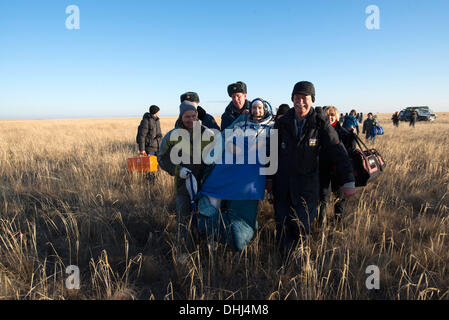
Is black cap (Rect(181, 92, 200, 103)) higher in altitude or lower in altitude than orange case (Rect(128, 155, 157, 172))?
higher

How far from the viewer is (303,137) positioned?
222 centimetres

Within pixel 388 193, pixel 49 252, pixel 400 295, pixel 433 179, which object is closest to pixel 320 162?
pixel 400 295

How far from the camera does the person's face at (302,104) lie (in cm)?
221

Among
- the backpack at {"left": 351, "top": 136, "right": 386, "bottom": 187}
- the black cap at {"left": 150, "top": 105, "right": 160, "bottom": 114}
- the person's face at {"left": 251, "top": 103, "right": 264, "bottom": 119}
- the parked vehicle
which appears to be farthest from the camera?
the parked vehicle

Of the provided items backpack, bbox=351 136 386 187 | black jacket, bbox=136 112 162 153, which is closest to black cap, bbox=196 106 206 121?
backpack, bbox=351 136 386 187

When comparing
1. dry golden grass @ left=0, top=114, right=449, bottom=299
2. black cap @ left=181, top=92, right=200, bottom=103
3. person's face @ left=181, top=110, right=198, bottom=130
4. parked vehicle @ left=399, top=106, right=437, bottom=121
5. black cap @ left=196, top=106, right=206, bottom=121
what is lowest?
dry golden grass @ left=0, top=114, right=449, bottom=299

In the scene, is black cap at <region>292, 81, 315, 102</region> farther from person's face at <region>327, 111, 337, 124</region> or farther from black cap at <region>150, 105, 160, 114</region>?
black cap at <region>150, 105, 160, 114</region>

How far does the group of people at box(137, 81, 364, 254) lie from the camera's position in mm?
2236

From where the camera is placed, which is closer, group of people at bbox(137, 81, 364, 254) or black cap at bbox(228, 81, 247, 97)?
group of people at bbox(137, 81, 364, 254)

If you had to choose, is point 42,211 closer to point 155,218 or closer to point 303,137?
point 155,218

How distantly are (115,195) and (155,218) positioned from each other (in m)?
1.20

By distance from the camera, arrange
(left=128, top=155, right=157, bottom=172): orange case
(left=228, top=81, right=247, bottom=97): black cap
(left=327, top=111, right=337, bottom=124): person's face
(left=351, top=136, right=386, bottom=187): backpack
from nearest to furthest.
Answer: (left=351, top=136, right=386, bottom=187): backpack
(left=327, top=111, right=337, bottom=124): person's face
(left=228, top=81, right=247, bottom=97): black cap
(left=128, top=155, right=157, bottom=172): orange case

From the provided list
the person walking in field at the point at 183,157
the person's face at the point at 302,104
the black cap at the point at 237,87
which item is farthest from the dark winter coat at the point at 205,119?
the person's face at the point at 302,104

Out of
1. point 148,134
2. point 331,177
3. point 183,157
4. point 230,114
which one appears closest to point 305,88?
point 331,177
